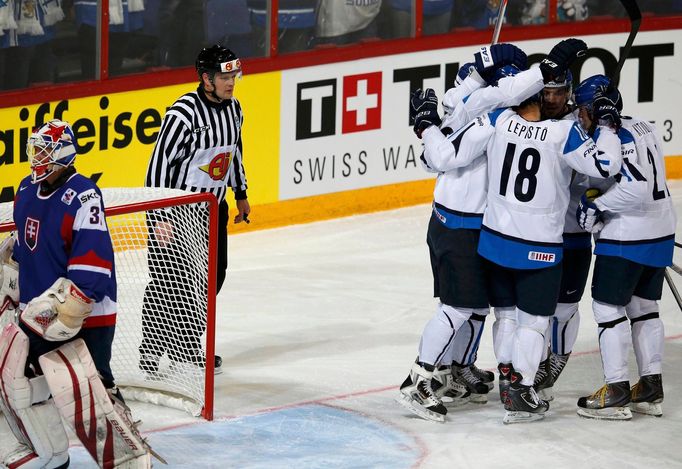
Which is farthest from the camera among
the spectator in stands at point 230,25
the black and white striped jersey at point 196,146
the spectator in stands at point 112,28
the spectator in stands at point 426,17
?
the spectator in stands at point 426,17

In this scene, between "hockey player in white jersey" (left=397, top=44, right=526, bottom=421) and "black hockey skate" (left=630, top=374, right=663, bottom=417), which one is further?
"black hockey skate" (left=630, top=374, right=663, bottom=417)

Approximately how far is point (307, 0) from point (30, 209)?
16.3 feet

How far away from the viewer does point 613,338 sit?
18.7 ft

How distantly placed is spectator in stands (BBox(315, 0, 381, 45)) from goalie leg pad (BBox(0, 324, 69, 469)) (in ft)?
16.6

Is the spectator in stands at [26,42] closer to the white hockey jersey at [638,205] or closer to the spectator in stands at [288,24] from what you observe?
the spectator in stands at [288,24]

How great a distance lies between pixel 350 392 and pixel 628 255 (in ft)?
4.30

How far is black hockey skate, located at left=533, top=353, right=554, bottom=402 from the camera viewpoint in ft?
19.5

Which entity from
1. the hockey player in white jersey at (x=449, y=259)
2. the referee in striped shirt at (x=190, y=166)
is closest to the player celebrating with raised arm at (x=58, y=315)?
the referee in striped shirt at (x=190, y=166)

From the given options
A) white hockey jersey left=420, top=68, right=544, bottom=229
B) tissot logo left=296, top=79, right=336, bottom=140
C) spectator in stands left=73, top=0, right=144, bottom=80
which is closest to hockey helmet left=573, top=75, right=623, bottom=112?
white hockey jersey left=420, top=68, right=544, bottom=229

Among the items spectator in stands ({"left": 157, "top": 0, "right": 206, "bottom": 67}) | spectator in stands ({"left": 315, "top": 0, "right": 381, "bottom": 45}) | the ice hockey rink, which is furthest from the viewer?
spectator in stands ({"left": 315, "top": 0, "right": 381, "bottom": 45})

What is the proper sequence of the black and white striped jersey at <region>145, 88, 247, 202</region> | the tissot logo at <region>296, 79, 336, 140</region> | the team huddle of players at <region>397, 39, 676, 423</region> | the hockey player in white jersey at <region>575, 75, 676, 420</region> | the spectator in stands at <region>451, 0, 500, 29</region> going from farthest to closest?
the spectator in stands at <region>451, 0, 500, 29</region> → the tissot logo at <region>296, 79, 336, 140</region> → the black and white striped jersey at <region>145, 88, 247, 202</region> → the hockey player in white jersey at <region>575, 75, 676, 420</region> → the team huddle of players at <region>397, 39, 676, 423</region>

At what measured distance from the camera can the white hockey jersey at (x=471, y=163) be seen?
5453 millimetres

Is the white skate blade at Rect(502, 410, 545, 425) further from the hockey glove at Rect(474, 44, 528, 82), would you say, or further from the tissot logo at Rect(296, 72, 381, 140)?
the tissot logo at Rect(296, 72, 381, 140)

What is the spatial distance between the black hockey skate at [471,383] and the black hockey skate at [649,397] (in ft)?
1.97
